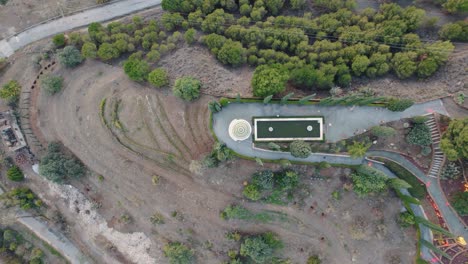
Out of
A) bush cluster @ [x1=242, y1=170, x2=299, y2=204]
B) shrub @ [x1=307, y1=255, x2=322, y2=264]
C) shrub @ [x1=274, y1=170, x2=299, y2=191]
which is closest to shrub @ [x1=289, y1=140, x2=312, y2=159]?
shrub @ [x1=274, y1=170, x2=299, y2=191]

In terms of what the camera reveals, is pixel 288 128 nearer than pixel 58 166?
Yes

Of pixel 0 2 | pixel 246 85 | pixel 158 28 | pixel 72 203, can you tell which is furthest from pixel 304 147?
pixel 0 2

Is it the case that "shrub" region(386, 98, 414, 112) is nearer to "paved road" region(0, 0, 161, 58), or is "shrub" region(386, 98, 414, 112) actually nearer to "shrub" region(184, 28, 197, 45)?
"shrub" region(184, 28, 197, 45)

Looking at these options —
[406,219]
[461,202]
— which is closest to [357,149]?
[406,219]

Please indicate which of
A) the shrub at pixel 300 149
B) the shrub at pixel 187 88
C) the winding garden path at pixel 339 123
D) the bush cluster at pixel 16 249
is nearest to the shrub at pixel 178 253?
the winding garden path at pixel 339 123

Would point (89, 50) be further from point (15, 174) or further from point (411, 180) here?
point (411, 180)

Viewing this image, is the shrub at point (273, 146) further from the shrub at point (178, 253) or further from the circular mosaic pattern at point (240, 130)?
the shrub at point (178, 253)

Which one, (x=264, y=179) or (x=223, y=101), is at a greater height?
(x=223, y=101)

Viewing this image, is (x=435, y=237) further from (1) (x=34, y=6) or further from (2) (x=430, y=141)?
(1) (x=34, y=6)
